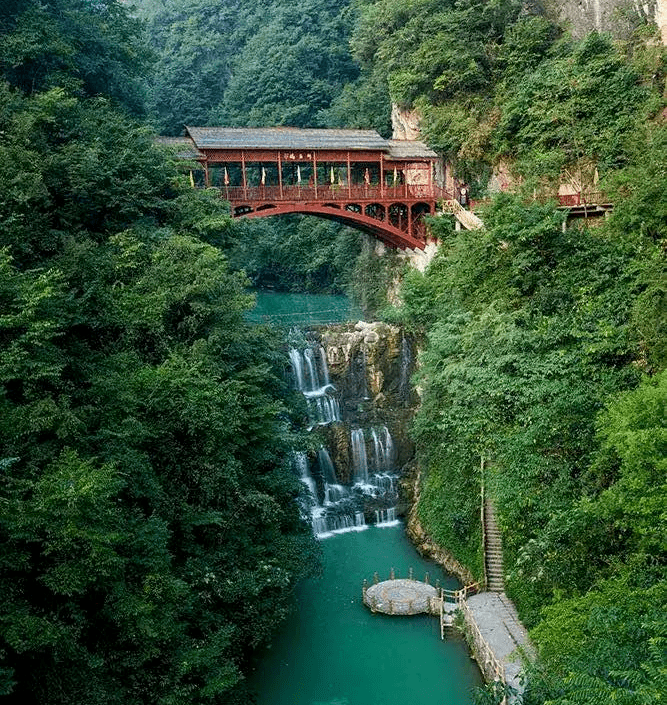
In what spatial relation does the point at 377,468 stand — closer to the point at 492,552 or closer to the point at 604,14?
the point at 492,552

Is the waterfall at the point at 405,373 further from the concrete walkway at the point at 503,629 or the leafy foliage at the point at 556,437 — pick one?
the concrete walkway at the point at 503,629

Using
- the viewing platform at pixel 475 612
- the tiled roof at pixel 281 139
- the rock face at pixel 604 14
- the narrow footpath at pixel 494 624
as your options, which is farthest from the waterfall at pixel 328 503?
the rock face at pixel 604 14

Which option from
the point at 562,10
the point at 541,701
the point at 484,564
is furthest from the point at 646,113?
the point at 541,701

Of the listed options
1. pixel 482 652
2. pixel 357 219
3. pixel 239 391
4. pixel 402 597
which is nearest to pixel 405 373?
pixel 357 219

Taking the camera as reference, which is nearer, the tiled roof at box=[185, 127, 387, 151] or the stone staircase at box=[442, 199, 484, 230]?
the stone staircase at box=[442, 199, 484, 230]

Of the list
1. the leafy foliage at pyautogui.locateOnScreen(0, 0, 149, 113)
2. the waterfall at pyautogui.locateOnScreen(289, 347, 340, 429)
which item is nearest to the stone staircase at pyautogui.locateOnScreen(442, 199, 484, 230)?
the waterfall at pyautogui.locateOnScreen(289, 347, 340, 429)

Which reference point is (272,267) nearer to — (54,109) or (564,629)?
(54,109)

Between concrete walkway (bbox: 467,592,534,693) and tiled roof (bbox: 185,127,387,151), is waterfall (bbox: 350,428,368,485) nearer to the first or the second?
concrete walkway (bbox: 467,592,534,693)
